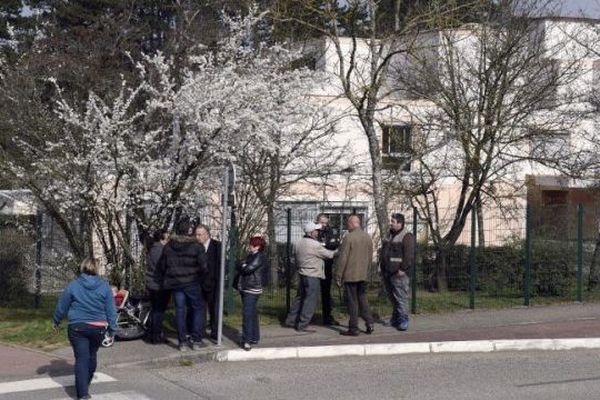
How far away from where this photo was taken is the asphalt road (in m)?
9.39

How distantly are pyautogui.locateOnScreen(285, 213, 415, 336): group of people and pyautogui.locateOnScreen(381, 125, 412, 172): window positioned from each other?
6.02m

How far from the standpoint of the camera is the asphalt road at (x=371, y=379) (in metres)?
9.39

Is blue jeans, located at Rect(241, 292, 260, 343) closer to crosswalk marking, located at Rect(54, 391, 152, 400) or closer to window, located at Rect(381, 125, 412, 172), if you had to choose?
crosswalk marking, located at Rect(54, 391, 152, 400)

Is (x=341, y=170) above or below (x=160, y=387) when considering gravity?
above

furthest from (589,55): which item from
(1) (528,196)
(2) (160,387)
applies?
(2) (160,387)

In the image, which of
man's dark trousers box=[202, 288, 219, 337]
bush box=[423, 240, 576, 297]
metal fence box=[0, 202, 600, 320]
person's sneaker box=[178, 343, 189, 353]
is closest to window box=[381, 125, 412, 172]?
metal fence box=[0, 202, 600, 320]

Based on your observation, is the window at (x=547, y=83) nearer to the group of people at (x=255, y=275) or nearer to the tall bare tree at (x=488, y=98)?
the tall bare tree at (x=488, y=98)

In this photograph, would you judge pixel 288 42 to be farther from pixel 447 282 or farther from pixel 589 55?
pixel 589 55

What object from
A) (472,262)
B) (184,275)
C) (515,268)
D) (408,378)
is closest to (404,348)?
(408,378)

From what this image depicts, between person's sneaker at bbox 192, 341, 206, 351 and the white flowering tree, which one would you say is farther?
the white flowering tree

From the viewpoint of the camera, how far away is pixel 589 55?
19.2 metres

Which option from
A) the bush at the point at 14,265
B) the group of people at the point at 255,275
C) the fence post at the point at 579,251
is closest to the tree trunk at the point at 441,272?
the fence post at the point at 579,251

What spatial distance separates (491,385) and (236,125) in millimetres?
4894

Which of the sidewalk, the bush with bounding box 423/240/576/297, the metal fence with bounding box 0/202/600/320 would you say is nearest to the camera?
the sidewalk
